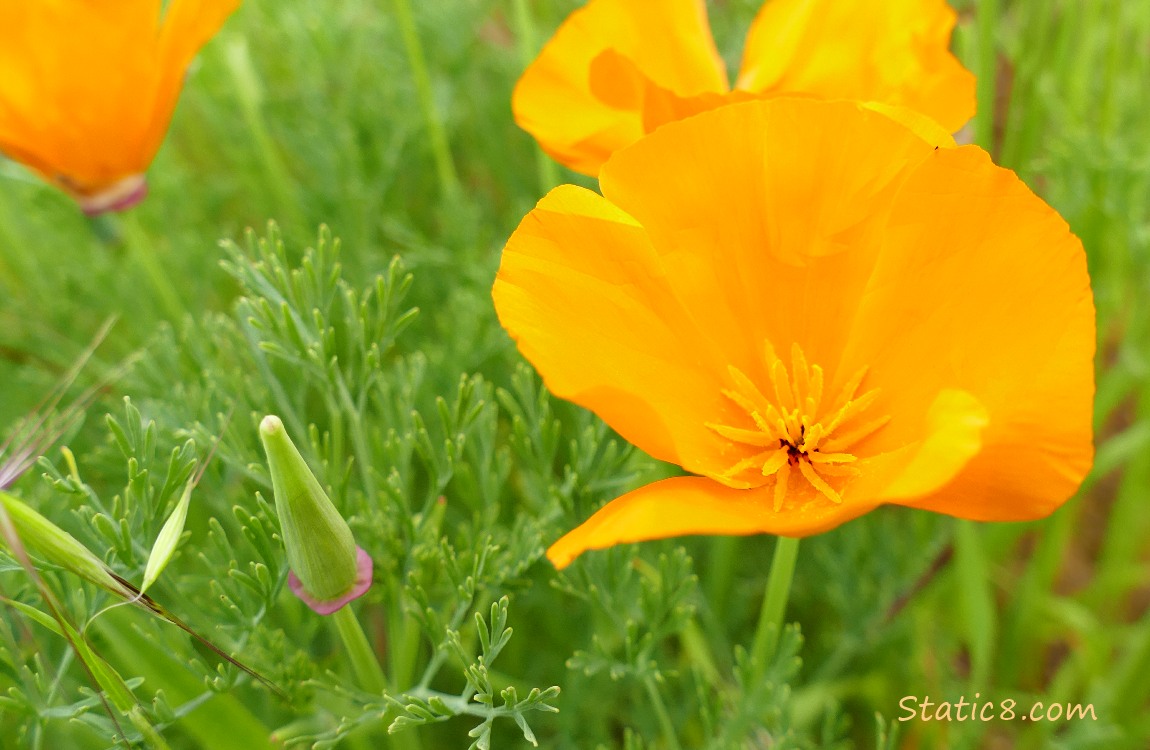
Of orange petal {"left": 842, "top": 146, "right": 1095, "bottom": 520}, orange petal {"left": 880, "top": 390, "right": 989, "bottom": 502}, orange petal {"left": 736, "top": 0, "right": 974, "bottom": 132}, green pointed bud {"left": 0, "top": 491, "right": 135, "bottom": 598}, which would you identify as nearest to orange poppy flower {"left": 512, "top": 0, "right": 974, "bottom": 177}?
orange petal {"left": 736, "top": 0, "right": 974, "bottom": 132}

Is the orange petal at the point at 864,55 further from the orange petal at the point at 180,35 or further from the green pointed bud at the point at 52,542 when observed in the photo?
the green pointed bud at the point at 52,542

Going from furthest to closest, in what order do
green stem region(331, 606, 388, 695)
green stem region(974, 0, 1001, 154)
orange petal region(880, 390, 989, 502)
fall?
green stem region(974, 0, 1001, 154) < green stem region(331, 606, 388, 695) < orange petal region(880, 390, 989, 502)

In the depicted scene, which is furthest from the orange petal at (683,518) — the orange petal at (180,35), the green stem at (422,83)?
the green stem at (422,83)

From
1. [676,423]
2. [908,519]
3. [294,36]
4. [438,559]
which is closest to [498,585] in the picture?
[438,559]

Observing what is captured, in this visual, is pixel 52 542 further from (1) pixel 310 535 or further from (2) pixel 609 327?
(2) pixel 609 327

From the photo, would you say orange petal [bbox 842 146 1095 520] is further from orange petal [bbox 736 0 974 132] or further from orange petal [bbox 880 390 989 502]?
orange petal [bbox 736 0 974 132]

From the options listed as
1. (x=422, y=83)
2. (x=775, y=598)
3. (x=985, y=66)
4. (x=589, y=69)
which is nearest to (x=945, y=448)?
(x=775, y=598)

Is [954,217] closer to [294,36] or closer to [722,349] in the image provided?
[722,349]
